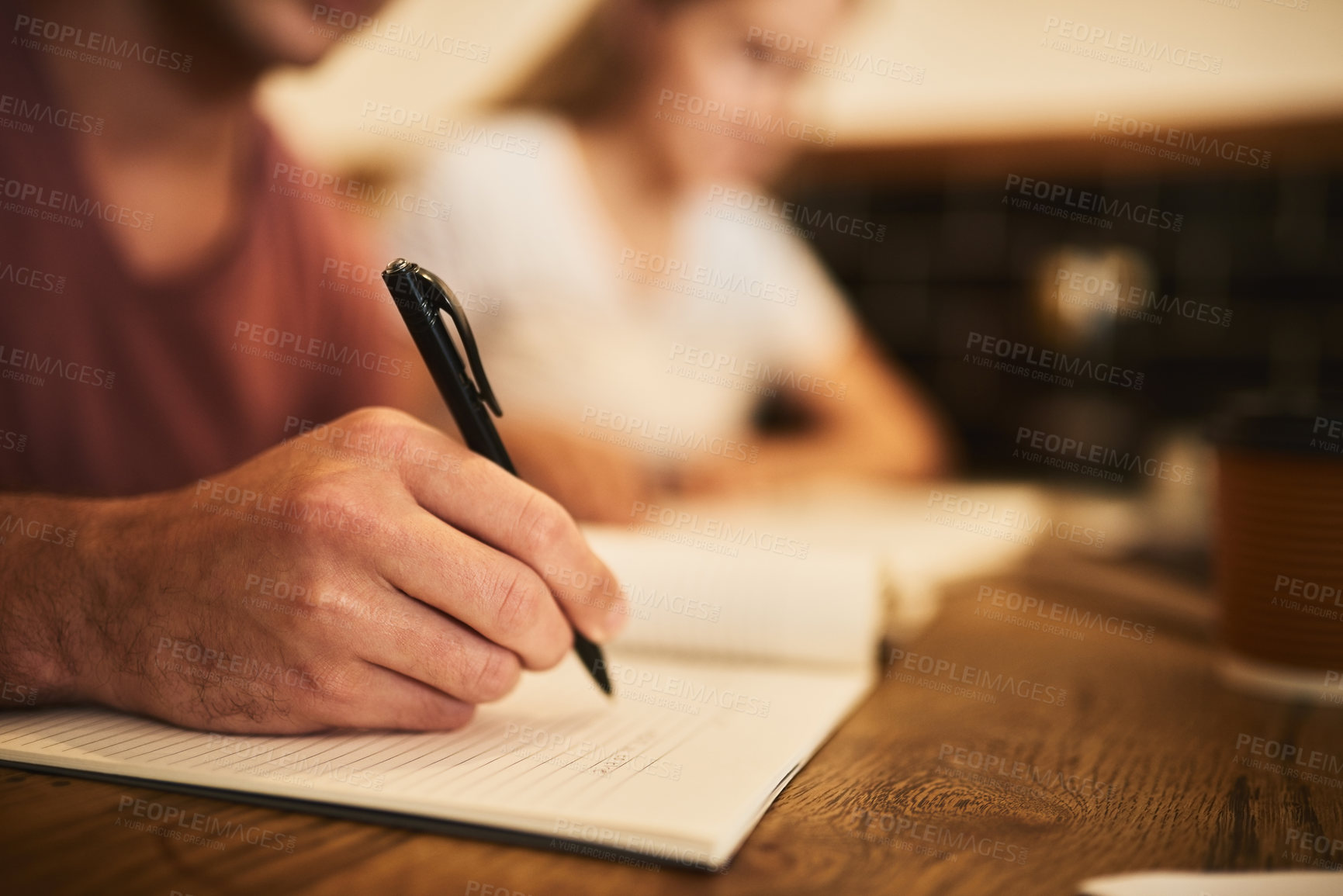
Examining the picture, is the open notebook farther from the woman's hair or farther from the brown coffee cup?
the woman's hair

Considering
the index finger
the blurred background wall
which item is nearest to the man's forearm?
the index finger

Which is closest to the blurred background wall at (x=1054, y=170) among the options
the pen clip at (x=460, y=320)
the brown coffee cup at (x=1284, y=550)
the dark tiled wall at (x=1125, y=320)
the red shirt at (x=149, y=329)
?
the dark tiled wall at (x=1125, y=320)

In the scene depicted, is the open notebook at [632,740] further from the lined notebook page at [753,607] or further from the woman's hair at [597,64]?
the woman's hair at [597,64]

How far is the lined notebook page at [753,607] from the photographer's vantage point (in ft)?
1.57

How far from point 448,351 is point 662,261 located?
1.41 meters

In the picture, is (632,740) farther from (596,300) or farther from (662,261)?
(662,261)

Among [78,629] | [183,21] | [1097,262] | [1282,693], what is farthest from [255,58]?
[1097,262]

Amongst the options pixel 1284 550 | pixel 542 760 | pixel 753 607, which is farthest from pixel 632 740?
pixel 1284 550

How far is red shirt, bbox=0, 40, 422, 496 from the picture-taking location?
1.90 feet

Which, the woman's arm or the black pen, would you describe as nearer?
the black pen

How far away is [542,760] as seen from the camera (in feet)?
1.04

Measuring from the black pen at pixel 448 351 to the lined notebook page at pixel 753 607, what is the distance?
0.45 ft

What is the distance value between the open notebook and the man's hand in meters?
0.02

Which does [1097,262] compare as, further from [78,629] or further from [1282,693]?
[78,629]
